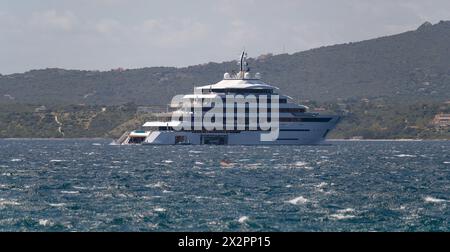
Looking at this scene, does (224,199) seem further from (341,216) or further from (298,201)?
(341,216)

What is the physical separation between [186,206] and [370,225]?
39.8 ft

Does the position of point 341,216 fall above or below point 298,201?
above

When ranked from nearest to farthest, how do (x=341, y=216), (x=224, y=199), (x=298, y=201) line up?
1. (x=341, y=216)
2. (x=298, y=201)
3. (x=224, y=199)

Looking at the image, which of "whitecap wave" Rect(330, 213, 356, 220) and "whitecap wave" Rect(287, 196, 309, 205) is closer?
"whitecap wave" Rect(330, 213, 356, 220)

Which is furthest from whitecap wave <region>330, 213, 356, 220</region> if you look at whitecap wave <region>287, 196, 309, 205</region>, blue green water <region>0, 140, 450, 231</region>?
whitecap wave <region>287, 196, 309, 205</region>

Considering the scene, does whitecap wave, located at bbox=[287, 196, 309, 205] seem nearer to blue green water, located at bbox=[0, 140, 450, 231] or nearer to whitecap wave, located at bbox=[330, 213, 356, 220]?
Answer: blue green water, located at bbox=[0, 140, 450, 231]

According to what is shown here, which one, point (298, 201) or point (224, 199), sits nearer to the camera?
point (298, 201)

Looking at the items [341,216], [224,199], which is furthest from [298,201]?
[341,216]

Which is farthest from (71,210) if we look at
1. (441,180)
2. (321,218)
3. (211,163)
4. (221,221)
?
(211,163)

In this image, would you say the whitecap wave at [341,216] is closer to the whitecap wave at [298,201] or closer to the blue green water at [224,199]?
the blue green water at [224,199]

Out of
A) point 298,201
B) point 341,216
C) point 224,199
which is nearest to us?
point 341,216

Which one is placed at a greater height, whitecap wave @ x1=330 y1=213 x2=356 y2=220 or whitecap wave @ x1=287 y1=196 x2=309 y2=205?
whitecap wave @ x1=330 y1=213 x2=356 y2=220
